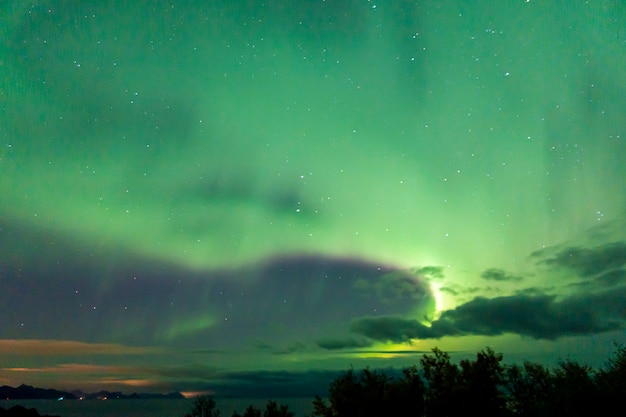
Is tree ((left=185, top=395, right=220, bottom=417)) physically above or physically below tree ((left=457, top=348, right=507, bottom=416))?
below

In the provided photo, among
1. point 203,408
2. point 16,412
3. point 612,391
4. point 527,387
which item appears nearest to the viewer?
point 612,391

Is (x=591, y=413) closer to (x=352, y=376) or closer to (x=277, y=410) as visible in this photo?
(x=352, y=376)

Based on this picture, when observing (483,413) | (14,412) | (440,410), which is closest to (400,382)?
(440,410)

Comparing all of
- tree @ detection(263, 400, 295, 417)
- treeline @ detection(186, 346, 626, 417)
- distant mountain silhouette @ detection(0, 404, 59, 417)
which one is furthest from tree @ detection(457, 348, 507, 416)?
distant mountain silhouette @ detection(0, 404, 59, 417)

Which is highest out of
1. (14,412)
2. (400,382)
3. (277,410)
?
(400,382)

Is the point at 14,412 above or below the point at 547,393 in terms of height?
below

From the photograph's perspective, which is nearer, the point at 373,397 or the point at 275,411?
the point at 373,397

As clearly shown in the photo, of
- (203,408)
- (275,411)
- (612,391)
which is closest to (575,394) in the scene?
(612,391)

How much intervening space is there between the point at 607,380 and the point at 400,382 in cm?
1211

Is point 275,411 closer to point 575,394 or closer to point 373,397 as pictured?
point 373,397

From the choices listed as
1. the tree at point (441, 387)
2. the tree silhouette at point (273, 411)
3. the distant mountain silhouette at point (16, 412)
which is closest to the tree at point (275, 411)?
the tree silhouette at point (273, 411)

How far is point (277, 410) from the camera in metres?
39.1

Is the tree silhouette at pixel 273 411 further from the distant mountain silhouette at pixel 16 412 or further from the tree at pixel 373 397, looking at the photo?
the distant mountain silhouette at pixel 16 412

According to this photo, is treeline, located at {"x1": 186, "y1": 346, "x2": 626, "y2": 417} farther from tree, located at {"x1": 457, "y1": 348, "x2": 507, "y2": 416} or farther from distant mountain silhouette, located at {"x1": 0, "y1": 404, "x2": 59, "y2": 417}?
distant mountain silhouette, located at {"x1": 0, "y1": 404, "x2": 59, "y2": 417}
